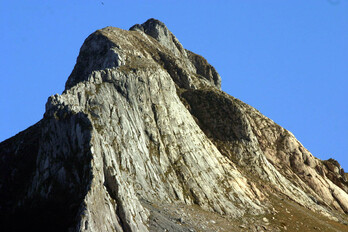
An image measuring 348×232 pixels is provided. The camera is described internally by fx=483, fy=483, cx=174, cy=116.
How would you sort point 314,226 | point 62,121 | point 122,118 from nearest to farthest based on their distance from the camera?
point 62,121, point 122,118, point 314,226

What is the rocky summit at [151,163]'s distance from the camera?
47.2 m

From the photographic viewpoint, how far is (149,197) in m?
56.7

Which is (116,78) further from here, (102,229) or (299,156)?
(299,156)

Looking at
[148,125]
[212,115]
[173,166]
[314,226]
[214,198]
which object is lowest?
[314,226]

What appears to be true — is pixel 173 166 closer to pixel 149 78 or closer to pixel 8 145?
pixel 149 78

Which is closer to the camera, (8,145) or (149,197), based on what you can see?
(149,197)

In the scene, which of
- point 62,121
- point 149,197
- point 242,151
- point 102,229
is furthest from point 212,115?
point 102,229

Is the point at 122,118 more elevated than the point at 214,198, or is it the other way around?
the point at 122,118

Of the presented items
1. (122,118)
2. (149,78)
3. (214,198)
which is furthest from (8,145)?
(214,198)

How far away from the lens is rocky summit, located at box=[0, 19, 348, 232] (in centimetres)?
4722

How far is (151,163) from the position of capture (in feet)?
202

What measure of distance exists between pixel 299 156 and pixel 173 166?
113 ft

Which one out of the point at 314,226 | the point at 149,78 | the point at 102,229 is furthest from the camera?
the point at 149,78

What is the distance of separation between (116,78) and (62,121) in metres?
16.1
